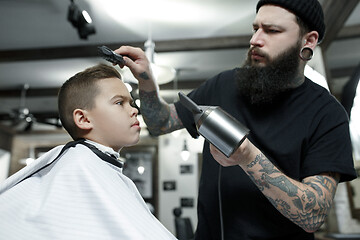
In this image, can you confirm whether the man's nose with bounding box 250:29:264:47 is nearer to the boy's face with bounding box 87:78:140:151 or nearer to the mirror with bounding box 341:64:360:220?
the boy's face with bounding box 87:78:140:151

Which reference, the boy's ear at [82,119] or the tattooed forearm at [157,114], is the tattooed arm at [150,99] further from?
the boy's ear at [82,119]

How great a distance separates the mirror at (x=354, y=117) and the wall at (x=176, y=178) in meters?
4.12

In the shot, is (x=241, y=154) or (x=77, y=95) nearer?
(x=241, y=154)

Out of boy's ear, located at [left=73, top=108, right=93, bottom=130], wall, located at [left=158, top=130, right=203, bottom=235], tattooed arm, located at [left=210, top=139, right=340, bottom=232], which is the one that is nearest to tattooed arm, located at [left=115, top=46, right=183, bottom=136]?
boy's ear, located at [left=73, top=108, right=93, bottom=130]

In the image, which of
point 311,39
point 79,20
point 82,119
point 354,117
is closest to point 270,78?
point 311,39

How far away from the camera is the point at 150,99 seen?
1370mm

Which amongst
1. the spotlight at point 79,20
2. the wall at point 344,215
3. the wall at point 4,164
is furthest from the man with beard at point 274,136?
the wall at point 4,164

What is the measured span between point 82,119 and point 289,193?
0.85m

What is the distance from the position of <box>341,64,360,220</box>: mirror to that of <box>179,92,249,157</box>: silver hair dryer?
251 cm

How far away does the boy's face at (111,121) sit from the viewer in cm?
125

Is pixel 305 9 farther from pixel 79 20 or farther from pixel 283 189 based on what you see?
pixel 79 20

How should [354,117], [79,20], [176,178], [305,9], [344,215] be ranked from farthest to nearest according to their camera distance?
[176,178], [344,215], [79,20], [354,117], [305,9]

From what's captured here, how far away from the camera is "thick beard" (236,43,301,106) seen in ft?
4.12

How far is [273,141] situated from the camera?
1.16 meters
